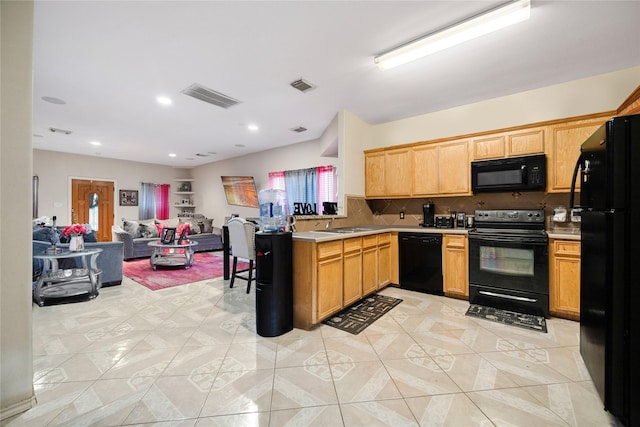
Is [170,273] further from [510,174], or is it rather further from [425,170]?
[510,174]

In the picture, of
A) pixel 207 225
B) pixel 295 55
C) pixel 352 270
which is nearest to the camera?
pixel 295 55

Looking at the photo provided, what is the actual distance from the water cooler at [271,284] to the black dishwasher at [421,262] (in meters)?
2.03

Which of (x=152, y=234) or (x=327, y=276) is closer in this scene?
(x=327, y=276)

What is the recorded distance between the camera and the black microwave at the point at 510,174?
10.2 feet

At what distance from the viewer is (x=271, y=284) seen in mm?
2484

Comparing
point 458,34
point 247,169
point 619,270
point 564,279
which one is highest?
point 458,34

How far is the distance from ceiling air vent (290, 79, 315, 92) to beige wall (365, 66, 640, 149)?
1.63 metres

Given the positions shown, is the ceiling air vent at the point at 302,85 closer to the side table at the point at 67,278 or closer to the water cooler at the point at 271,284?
the water cooler at the point at 271,284

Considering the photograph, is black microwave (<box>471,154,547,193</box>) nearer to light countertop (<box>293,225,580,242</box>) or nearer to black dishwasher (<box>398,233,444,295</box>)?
light countertop (<box>293,225,580,242</box>)

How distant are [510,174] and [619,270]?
85.2 inches

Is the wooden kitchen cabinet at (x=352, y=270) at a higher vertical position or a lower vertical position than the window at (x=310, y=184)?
lower

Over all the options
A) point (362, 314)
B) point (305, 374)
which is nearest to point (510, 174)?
point (362, 314)

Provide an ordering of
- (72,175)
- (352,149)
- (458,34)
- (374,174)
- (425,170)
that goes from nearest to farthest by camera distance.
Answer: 1. (458,34)
2. (425,170)
3. (352,149)
4. (374,174)
5. (72,175)

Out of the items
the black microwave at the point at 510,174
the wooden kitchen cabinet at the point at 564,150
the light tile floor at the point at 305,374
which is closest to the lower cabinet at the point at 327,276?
the light tile floor at the point at 305,374
